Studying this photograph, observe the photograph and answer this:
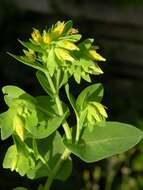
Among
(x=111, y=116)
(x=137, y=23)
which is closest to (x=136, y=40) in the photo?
(x=137, y=23)

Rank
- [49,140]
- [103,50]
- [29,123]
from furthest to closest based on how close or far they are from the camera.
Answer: [103,50] → [49,140] → [29,123]

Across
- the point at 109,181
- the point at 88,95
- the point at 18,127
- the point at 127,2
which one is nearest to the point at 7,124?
the point at 18,127

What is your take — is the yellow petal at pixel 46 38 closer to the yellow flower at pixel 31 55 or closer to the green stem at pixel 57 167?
the yellow flower at pixel 31 55

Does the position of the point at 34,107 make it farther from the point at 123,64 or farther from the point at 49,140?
the point at 123,64

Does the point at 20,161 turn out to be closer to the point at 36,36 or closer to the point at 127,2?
the point at 36,36

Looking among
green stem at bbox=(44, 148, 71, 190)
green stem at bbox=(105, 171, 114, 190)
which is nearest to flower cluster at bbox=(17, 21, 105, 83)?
green stem at bbox=(44, 148, 71, 190)
